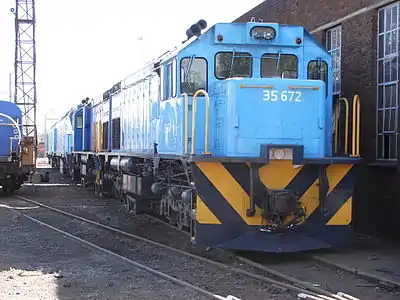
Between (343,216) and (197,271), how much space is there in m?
2.28

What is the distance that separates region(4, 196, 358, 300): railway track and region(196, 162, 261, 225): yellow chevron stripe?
0.73 meters

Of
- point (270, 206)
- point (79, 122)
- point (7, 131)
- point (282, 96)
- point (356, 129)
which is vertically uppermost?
point (79, 122)

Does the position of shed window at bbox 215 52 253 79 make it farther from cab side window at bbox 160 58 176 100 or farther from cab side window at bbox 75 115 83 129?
cab side window at bbox 75 115 83 129

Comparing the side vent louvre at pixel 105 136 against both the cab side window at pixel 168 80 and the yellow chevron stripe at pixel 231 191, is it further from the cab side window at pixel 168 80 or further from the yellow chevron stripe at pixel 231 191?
the yellow chevron stripe at pixel 231 191

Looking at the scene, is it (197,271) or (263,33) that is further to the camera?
(263,33)

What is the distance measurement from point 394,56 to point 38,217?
8.63 meters

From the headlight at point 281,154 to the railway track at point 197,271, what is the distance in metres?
1.54

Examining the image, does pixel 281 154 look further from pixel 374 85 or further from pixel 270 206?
pixel 374 85

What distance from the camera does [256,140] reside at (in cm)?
792

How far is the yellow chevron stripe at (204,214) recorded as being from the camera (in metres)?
7.77

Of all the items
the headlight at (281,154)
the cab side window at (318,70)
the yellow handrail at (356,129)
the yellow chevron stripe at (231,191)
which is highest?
the cab side window at (318,70)

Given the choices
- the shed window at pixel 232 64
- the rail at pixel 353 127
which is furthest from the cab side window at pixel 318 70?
the shed window at pixel 232 64

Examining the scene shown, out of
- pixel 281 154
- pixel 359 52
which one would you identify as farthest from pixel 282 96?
pixel 359 52

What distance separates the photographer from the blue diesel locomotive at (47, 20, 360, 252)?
25.2 feet
